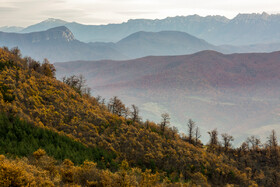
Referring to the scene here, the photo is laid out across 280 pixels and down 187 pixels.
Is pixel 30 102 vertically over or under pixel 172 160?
over

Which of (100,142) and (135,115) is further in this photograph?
(135,115)

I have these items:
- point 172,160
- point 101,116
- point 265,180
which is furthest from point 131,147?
point 265,180

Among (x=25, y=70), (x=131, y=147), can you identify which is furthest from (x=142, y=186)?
(x=25, y=70)

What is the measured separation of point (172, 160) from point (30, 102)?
30.9 m

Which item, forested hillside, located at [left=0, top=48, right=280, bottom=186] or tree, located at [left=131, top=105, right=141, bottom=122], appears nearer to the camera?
forested hillside, located at [left=0, top=48, right=280, bottom=186]

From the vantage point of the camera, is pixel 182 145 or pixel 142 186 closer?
pixel 142 186

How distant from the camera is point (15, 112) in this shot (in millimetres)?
42375

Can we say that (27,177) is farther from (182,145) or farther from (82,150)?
(182,145)

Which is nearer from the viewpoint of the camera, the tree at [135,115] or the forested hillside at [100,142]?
the forested hillside at [100,142]

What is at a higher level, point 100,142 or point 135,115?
point 135,115

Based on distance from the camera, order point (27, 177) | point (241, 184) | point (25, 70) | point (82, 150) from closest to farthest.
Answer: point (27, 177), point (82, 150), point (241, 184), point (25, 70)

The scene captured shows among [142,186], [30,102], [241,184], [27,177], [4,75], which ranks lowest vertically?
[241,184]

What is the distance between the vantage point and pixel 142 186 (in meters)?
24.8

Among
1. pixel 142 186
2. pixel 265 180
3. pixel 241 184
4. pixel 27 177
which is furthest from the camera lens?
pixel 265 180
